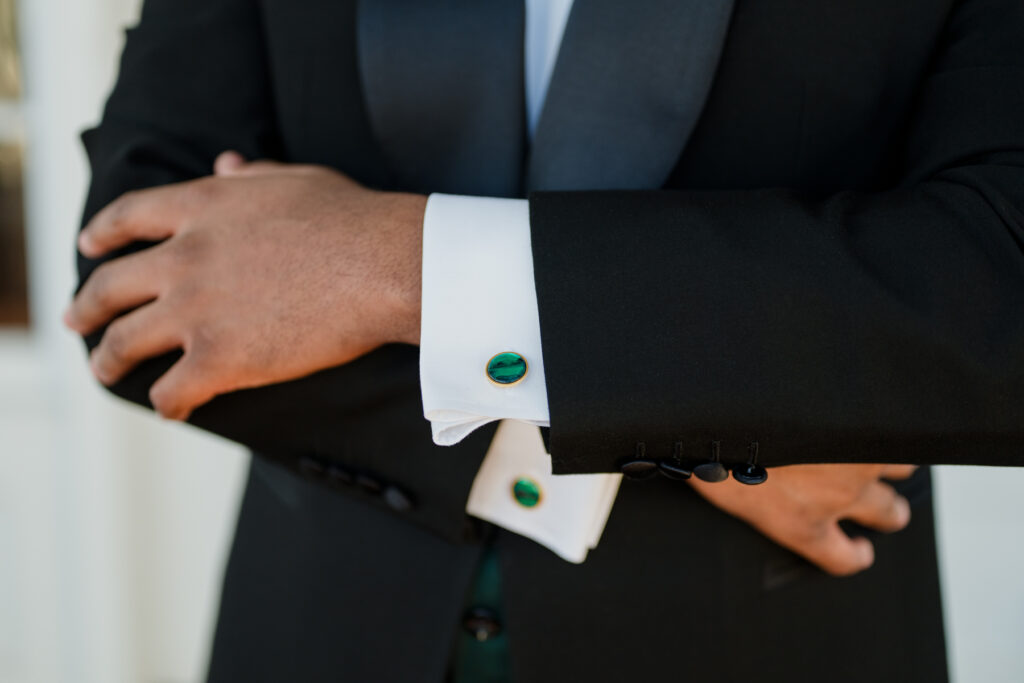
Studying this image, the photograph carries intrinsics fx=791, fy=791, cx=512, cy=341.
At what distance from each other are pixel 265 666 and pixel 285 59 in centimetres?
78

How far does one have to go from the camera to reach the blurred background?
2039 mm

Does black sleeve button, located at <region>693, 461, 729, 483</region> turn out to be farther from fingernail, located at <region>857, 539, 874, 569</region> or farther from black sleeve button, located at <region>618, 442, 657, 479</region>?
fingernail, located at <region>857, 539, 874, 569</region>

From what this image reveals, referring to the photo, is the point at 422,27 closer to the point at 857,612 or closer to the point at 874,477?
the point at 874,477

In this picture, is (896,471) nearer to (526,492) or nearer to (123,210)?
(526,492)

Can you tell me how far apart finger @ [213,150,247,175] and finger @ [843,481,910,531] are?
2.57 feet

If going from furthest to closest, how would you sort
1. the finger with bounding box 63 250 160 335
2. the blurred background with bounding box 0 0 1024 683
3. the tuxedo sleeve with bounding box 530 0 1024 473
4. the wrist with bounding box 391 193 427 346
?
1. the blurred background with bounding box 0 0 1024 683
2. the finger with bounding box 63 250 160 335
3. the wrist with bounding box 391 193 427 346
4. the tuxedo sleeve with bounding box 530 0 1024 473

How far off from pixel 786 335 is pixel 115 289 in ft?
2.22

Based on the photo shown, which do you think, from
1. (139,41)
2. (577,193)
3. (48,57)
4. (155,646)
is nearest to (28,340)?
(48,57)

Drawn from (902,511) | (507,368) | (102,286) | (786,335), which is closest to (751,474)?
(786,335)

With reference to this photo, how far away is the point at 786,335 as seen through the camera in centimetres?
63

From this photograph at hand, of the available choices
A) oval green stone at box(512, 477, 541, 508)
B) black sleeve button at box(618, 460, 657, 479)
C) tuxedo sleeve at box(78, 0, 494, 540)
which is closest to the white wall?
tuxedo sleeve at box(78, 0, 494, 540)

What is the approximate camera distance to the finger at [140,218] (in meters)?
0.85

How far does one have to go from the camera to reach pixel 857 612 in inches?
35.8

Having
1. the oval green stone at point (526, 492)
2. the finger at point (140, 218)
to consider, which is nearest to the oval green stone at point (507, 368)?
the oval green stone at point (526, 492)
